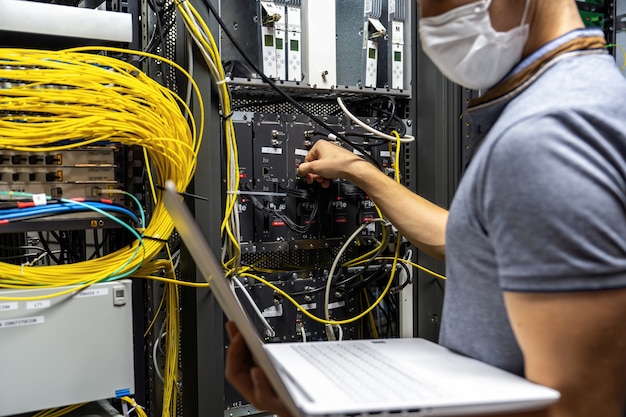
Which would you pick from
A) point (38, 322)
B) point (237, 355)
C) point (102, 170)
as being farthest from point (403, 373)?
point (102, 170)

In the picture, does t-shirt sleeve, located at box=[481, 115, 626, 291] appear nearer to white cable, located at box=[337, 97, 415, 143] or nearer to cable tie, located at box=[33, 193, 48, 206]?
cable tie, located at box=[33, 193, 48, 206]

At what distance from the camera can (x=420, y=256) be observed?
83.1 inches

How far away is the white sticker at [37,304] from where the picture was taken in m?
1.29

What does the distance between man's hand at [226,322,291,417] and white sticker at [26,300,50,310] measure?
0.65m

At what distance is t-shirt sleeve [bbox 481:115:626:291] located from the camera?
2.05ft

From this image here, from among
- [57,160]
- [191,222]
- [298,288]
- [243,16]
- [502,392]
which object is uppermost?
[243,16]

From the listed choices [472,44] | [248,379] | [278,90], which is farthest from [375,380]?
[278,90]

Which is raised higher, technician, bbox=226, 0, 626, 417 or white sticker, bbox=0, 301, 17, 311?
technician, bbox=226, 0, 626, 417

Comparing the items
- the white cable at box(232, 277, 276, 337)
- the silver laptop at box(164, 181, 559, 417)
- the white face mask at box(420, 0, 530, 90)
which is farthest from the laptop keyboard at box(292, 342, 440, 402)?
the white cable at box(232, 277, 276, 337)

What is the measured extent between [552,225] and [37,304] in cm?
115

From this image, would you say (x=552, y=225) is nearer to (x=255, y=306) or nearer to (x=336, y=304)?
(x=255, y=306)

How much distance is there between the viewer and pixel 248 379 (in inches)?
34.1

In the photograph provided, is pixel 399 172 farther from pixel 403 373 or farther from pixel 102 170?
pixel 403 373

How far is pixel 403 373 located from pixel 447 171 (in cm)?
138
